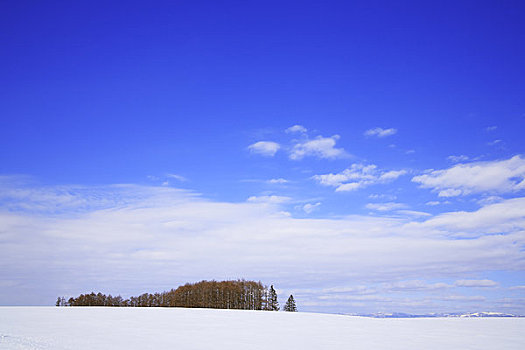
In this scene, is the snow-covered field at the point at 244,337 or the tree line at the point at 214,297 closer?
the snow-covered field at the point at 244,337

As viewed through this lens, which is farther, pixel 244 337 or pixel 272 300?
pixel 272 300

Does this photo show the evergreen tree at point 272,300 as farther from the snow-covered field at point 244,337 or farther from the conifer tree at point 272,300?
the snow-covered field at point 244,337

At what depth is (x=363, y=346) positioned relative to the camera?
21812mm

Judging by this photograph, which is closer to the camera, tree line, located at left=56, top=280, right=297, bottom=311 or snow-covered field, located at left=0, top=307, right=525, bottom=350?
snow-covered field, located at left=0, top=307, right=525, bottom=350

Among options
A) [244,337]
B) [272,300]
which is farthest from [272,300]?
[244,337]

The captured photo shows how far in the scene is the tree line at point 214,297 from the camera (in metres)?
102

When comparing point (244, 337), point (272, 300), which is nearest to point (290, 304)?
point (272, 300)

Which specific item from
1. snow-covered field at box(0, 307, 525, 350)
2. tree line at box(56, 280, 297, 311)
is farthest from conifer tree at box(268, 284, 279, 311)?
snow-covered field at box(0, 307, 525, 350)

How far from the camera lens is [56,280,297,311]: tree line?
102 m

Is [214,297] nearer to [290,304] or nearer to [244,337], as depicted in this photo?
[290,304]

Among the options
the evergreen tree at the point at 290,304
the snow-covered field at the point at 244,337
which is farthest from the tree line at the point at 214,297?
the snow-covered field at the point at 244,337

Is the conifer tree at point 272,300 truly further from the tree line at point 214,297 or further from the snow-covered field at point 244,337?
the snow-covered field at point 244,337

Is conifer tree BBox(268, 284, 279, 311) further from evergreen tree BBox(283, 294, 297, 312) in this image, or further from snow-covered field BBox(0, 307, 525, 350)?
snow-covered field BBox(0, 307, 525, 350)

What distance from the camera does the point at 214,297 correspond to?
107 meters
